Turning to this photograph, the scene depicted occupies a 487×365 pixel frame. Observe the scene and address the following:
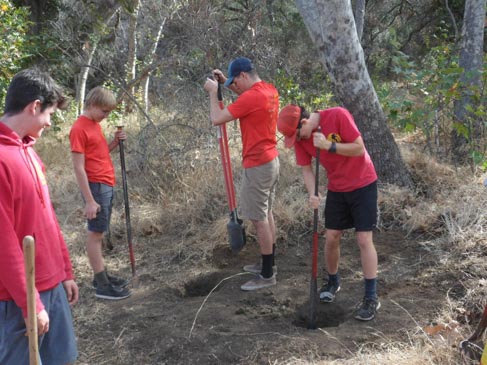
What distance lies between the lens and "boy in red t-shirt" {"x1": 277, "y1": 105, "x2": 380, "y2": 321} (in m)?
3.68

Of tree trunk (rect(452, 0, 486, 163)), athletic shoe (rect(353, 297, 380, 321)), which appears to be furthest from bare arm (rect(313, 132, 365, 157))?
tree trunk (rect(452, 0, 486, 163))

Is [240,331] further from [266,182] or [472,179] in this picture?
[472,179]

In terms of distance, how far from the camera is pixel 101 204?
14.3ft

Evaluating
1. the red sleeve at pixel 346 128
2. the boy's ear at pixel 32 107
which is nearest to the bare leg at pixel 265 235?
the red sleeve at pixel 346 128

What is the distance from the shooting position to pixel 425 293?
165 inches

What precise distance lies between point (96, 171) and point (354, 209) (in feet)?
7.25

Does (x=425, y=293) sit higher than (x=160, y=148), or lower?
lower

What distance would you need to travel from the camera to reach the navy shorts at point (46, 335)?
219 centimetres

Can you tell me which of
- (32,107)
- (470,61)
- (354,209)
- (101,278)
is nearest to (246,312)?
(354,209)

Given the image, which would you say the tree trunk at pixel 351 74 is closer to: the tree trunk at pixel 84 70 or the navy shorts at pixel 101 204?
the navy shorts at pixel 101 204

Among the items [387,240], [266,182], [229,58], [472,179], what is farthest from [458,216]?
[229,58]

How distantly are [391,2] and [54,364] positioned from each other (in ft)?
51.5

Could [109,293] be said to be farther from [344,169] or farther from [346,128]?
[346,128]

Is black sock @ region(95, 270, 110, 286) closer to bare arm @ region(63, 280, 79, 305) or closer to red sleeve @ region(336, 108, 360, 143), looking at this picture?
bare arm @ region(63, 280, 79, 305)
